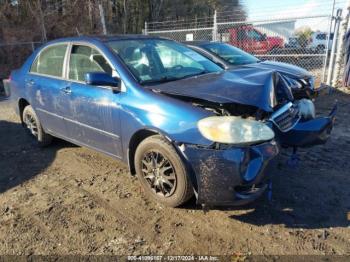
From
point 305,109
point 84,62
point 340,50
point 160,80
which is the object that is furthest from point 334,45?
point 84,62

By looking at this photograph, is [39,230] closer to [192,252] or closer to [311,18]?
[192,252]

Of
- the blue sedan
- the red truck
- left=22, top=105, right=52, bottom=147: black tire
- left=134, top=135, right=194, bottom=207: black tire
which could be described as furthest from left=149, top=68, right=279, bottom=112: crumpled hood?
the red truck

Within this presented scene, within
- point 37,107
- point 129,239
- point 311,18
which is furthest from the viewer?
point 311,18

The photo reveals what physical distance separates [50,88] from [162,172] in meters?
2.34

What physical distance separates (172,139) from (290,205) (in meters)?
1.40

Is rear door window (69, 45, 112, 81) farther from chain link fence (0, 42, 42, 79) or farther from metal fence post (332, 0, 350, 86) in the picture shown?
chain link fence (0, 42, 42, 79)

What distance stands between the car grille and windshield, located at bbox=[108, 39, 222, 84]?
109 cm

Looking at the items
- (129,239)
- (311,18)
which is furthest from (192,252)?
(311,18)

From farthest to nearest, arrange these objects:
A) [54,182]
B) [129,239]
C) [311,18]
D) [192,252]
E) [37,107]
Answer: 1. [311,18]
2. [37,107]
3. [54,182]
4. [129,239]
5. [192,252]

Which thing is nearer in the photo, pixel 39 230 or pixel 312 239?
pixel 312 239

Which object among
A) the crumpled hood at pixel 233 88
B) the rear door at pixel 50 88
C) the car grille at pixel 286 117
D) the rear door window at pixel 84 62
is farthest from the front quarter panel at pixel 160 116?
the rear door at pixel 50 88

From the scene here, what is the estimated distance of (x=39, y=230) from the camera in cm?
313

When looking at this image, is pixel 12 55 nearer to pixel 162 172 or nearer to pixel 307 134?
pixel 162 172

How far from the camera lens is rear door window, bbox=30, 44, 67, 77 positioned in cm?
451
